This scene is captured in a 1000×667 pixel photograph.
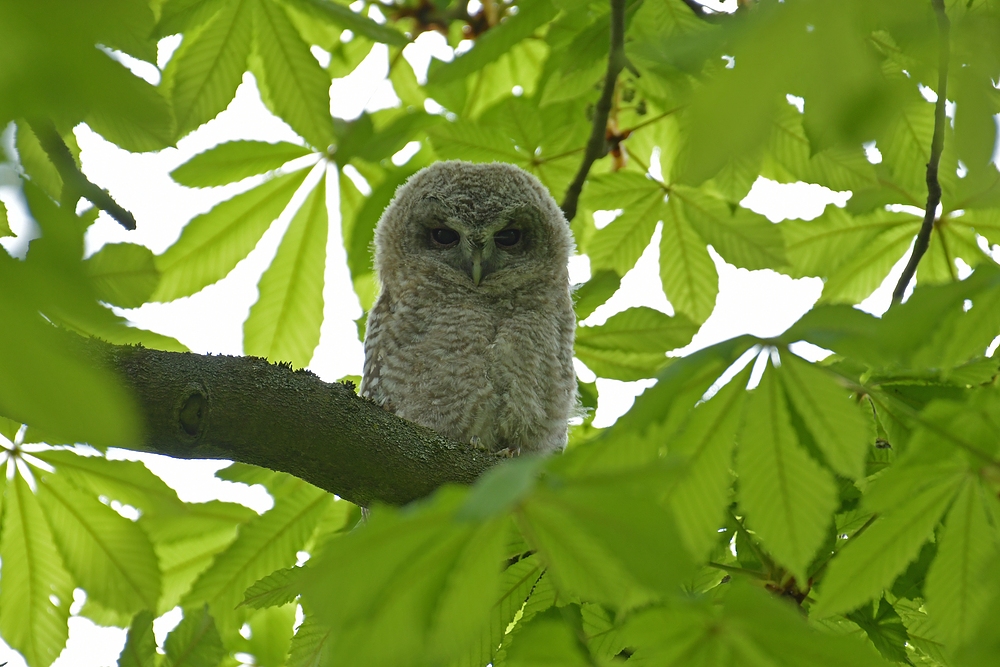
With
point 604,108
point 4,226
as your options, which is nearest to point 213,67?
point 4,226

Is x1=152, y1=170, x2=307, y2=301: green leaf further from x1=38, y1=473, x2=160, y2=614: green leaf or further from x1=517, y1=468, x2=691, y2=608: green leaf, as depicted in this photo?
x1=517, y1=468, x2=691, y2=608: green leaf

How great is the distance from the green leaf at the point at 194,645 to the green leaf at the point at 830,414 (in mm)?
1755

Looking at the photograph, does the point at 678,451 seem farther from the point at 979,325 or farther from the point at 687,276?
the point at 687,276

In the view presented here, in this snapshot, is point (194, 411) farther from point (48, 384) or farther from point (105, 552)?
point (48, 384)

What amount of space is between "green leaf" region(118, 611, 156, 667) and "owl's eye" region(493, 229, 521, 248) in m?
2.14

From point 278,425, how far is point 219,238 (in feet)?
4.68

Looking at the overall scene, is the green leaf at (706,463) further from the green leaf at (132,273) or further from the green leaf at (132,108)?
the green leaf at (132,273)

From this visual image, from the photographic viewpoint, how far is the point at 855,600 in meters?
1.67

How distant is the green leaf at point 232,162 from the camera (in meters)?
3.15

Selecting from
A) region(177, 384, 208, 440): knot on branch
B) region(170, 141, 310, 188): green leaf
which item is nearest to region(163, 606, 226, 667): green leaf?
region(177, 384, 208, 440): knot on branch

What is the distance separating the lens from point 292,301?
3285mm

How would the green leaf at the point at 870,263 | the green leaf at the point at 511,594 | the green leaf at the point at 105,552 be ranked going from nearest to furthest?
1. the green leaf at the point at 511,594
2. the green leaf at the point at 105,552
3. the green leaf at the point at 870,263

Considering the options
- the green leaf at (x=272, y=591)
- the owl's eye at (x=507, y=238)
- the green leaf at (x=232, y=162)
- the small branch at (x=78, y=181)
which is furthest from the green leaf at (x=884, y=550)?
the owl's eye at (x=507, y=238)

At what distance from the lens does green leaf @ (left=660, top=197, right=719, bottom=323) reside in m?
3.35
